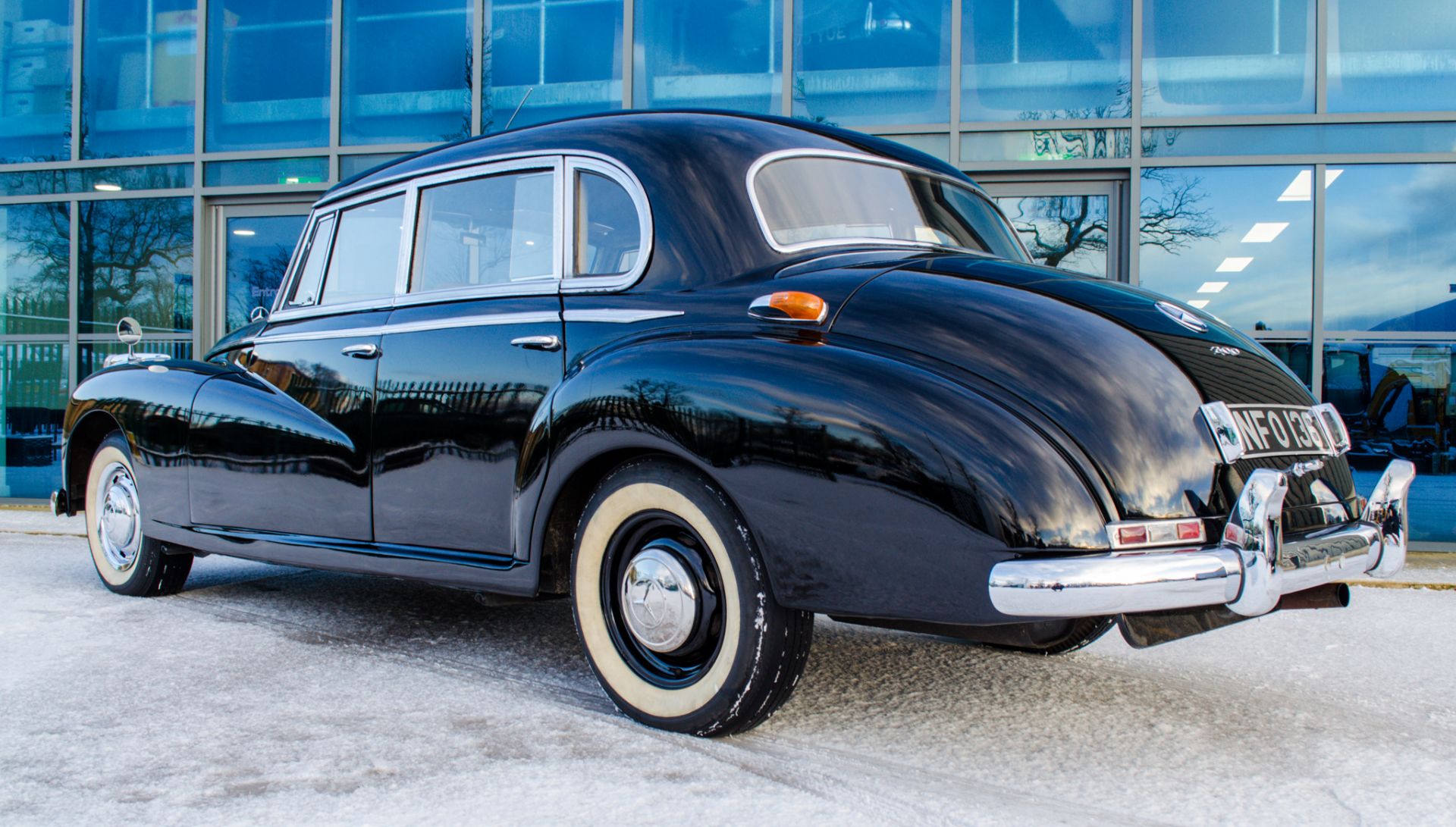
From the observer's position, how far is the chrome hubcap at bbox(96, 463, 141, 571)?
5242 mm

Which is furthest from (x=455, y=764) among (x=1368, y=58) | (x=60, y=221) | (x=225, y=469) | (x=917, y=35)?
(x=60, y=221)

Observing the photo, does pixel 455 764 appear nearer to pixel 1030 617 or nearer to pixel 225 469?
pixel 1030 617

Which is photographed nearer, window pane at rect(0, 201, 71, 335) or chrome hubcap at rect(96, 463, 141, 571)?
chrome hubcap at rect(96, 463, 141, 571)

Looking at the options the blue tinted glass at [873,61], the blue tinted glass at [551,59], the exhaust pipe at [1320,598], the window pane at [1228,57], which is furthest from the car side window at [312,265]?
the window pane at [1228,57]

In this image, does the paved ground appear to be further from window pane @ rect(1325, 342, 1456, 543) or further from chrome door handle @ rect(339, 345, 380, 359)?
window pane @ rect(1325, 342, 1456, 543)

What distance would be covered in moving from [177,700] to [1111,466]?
9.10ft

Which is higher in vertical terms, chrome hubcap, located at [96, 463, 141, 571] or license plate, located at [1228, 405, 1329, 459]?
license plate, located at [1228, 405, 1329, 459]

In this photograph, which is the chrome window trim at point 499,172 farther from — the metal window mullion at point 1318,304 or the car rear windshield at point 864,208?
the metal window mullion at point 1318,304

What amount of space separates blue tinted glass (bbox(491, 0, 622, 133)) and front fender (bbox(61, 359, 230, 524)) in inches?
174

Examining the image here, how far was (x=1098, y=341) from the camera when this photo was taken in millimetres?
2781

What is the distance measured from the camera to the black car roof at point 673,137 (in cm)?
347

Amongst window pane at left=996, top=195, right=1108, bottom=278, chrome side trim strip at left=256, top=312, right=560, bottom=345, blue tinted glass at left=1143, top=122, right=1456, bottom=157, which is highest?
blue tinted glass at left=1143, top=122, right=1456, bottom=157

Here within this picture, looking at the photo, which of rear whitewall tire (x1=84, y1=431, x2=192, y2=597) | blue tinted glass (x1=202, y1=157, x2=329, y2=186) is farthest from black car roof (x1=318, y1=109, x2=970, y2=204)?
blue tinted glass (x1=202, y1=157, x2=329, y2=186)

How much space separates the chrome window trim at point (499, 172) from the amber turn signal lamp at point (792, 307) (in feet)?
1.87
